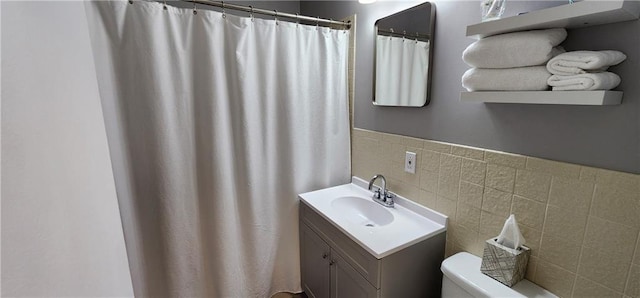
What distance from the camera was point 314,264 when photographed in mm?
1718

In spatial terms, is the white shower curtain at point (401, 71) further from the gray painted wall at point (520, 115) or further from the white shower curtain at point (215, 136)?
the white shower curtain at point (215, 136)

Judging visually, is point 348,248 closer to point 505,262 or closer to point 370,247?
point 370,247

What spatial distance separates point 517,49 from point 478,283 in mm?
876

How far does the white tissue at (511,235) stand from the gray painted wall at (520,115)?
0.91ft

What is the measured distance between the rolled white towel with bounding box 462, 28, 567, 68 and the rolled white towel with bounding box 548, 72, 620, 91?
0.31 feet

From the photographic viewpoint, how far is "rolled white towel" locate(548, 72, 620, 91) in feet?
2.42

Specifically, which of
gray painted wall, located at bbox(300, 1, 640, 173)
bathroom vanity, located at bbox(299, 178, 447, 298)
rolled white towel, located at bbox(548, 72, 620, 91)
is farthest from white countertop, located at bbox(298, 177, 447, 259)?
rolled white towel, located at bbox(548, 72, 620, 91)

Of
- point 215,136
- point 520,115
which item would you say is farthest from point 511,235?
point 215,136

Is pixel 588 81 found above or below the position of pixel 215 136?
above

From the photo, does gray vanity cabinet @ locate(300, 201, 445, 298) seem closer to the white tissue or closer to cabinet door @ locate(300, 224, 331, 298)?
cabinet door @ locate(300, 224, 331, 298)

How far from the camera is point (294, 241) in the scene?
1.91m

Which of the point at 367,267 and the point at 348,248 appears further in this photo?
the point at 348,248

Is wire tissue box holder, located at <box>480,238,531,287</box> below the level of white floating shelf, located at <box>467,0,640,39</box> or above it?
below

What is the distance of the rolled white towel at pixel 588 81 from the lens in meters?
0.74
